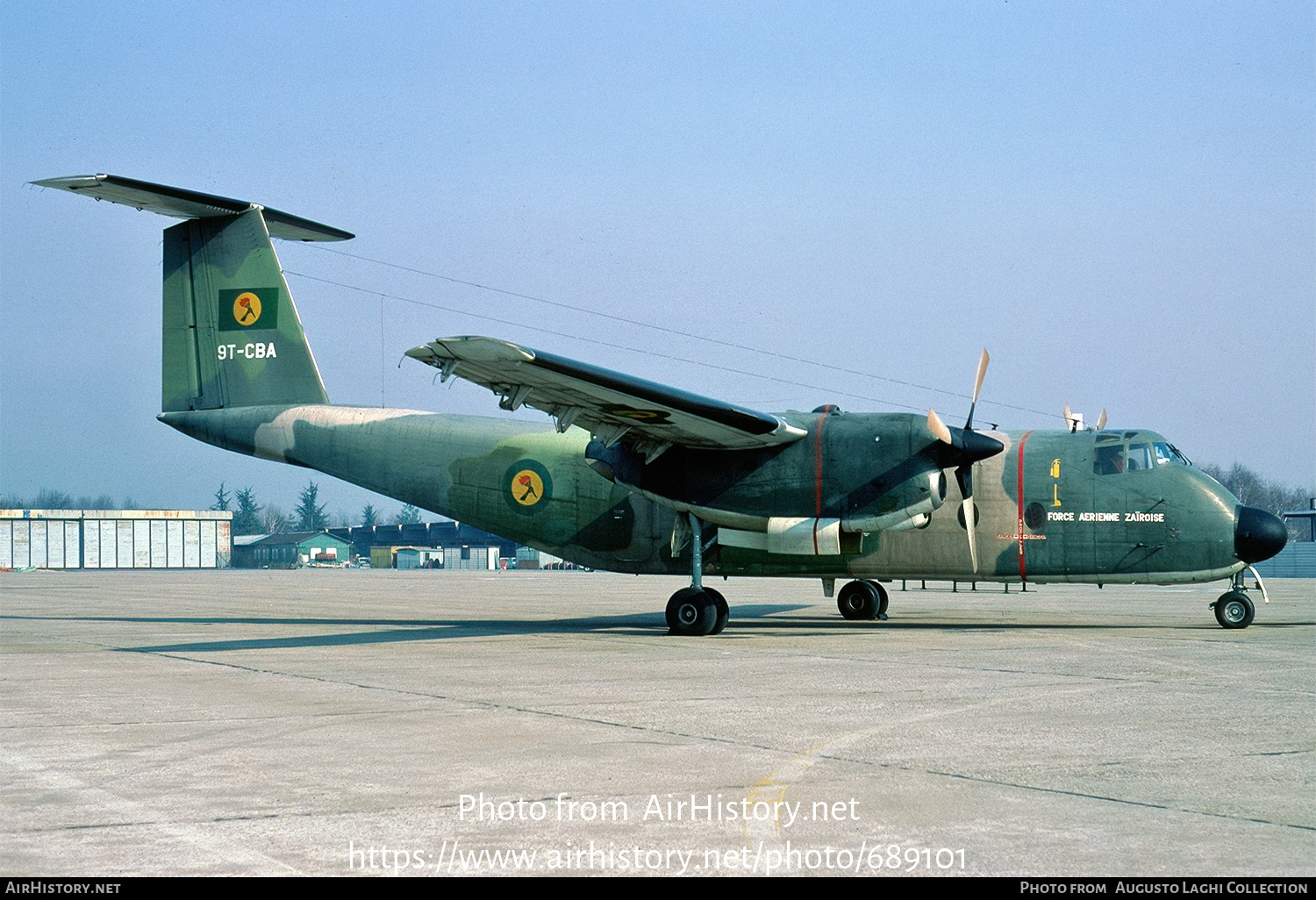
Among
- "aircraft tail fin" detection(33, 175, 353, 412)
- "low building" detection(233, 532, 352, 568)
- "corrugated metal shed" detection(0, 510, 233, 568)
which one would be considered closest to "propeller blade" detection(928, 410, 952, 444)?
"aircraft tail fin" detection(33, 175, 353, 412)

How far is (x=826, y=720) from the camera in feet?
31.6

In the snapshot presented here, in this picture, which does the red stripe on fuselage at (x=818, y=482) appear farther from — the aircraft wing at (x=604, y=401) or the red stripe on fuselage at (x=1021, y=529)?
the red stripe on fuselage at (x=1021, y=529)

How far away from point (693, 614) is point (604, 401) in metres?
3.91

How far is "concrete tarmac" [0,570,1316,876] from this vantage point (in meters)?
5.50

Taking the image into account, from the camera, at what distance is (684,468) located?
63.8 feet

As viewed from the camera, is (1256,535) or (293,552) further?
(293,552)

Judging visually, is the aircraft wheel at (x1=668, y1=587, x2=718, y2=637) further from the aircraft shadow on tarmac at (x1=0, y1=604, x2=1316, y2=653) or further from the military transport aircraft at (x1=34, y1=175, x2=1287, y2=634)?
the aircraft shadow on tarmac at (x1=0, y1=604, x2=1316, y2=653)

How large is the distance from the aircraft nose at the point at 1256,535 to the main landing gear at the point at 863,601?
6.65 metres

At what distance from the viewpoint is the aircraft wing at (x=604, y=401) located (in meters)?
15.6

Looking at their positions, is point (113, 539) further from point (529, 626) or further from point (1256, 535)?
point (1256, 535)

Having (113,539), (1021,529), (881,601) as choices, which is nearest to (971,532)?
(1021,529)

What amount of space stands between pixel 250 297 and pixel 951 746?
1807cm

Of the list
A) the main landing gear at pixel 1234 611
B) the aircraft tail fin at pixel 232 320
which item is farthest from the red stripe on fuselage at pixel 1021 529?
the aircraft tail fin at pixel 232 320
